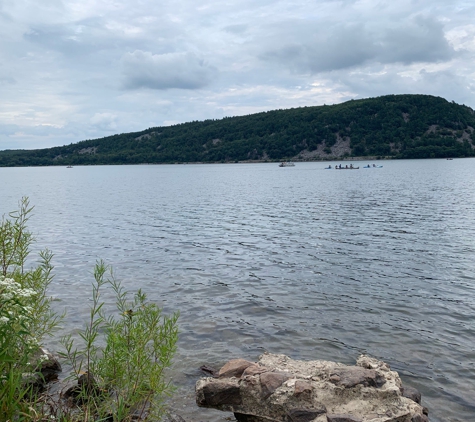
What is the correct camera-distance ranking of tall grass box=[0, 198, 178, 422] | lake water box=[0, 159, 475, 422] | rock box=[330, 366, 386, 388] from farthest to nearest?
lake water box=[0, 159, 475, 422]
rock box=[330, 366, 386, 388]
tall grass box=[0, 198, 178, 422]

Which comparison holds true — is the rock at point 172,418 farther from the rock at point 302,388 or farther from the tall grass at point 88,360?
the rock at point 302,388

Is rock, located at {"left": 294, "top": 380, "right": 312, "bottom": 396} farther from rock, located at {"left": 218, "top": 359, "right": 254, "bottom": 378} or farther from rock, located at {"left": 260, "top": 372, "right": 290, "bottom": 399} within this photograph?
rock, located at {"left": 218, "top": 359, "right": 254, "bottom": 378}

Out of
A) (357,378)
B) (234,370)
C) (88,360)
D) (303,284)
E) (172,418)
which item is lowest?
(303,284)

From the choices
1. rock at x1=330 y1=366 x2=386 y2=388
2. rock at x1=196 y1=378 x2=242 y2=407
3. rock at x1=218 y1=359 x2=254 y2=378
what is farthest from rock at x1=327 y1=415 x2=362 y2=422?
rock at x1=218 y1=359 x2=254 y2=378

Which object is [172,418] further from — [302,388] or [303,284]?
[303,284]

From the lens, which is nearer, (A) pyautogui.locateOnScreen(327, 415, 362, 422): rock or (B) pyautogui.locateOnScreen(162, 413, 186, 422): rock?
(A) pyautogui.locateOnScreen(327, 415, 362, 422): rock

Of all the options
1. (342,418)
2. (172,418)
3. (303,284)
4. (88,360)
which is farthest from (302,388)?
(303,284)

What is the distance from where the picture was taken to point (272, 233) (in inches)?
1191

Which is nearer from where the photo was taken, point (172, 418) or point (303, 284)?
point (172, 418)

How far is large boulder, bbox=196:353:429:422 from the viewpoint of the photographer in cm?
746

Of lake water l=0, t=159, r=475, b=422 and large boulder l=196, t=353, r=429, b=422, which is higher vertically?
large boulder l=196, t=353, r=429, b=422

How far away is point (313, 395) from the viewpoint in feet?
25.6

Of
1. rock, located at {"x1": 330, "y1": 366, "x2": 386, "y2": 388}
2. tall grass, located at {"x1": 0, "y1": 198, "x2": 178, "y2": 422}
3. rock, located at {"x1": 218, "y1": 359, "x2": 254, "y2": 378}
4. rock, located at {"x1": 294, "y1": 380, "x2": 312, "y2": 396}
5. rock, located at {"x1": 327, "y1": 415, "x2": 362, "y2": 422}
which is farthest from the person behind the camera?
rock, located at {"x1": 218, "y1": 359, "x2": 254, "y2": 378}

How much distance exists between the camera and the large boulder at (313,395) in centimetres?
746
